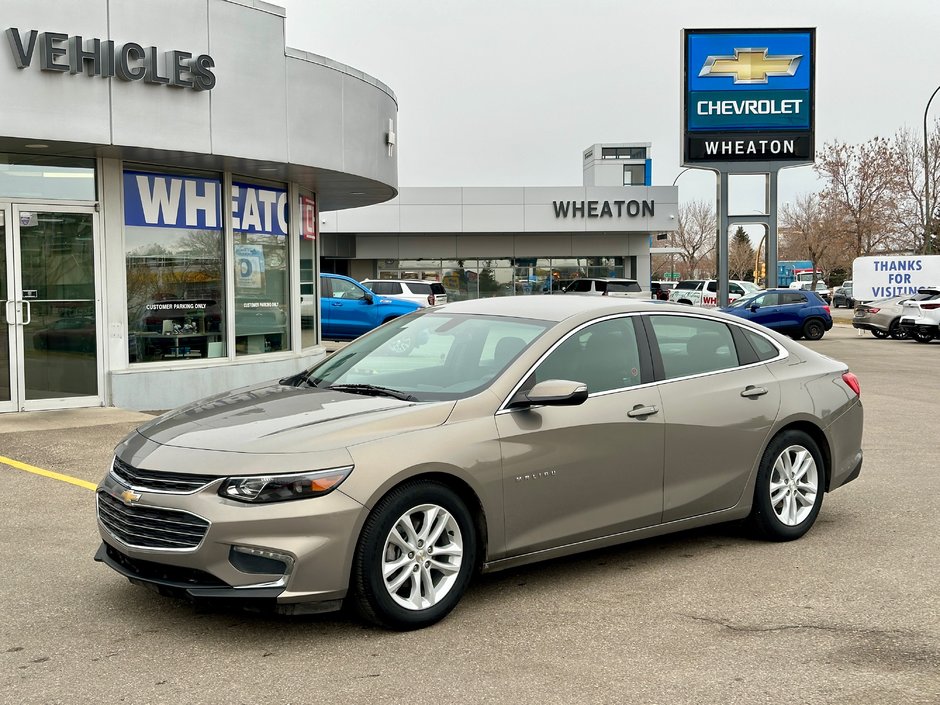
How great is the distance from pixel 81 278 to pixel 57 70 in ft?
7.90

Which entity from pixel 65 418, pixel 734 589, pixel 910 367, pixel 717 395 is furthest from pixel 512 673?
pixel 910 367

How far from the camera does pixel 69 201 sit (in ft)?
37.9

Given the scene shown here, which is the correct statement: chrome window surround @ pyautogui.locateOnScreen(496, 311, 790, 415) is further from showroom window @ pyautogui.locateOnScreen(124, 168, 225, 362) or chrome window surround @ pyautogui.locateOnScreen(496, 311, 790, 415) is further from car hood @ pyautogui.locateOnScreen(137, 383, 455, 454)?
showroom window @ pyautogui.locateOnScreen(124, 168, 225, 362)

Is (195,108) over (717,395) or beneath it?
over

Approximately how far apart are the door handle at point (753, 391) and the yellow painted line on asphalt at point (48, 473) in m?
4.89

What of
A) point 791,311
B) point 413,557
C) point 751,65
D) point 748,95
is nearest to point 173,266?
point 413,557

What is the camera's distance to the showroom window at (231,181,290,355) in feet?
43.3

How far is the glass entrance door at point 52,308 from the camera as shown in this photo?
36.8 ft

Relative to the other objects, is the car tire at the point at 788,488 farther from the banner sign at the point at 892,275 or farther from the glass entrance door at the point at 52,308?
the banner sign at the point at 892,275

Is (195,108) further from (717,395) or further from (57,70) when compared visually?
(717,395)

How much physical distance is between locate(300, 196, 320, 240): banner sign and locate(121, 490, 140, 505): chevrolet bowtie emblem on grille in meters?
10.3

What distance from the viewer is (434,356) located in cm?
550

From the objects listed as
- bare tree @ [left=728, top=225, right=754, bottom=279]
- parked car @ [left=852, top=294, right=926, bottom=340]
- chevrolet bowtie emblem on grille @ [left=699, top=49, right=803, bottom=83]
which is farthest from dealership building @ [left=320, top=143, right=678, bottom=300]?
bare tree @ [left=728, top=225, right=754, bottom=279]

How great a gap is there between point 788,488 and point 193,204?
8797 millimetres
